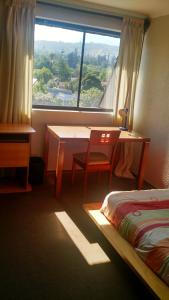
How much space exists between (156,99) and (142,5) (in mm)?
1180

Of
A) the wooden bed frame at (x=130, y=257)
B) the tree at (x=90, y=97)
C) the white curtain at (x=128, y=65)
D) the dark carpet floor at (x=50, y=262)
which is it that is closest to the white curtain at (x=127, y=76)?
the white curtain at (x=128, y=65)

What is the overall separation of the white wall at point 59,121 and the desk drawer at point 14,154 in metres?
0.61

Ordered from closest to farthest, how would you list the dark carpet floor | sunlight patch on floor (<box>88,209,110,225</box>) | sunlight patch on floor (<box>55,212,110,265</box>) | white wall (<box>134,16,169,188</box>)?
the dark carpet floor, sunlight patch on floor (<box>55,212,110,265</box>), sunlight patch on floor (<box>88,209,110,225</box>), white wall (<box>134,16,169,188</box>)

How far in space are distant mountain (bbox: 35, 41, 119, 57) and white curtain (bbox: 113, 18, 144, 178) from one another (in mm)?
205

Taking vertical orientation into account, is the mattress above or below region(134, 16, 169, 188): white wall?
below

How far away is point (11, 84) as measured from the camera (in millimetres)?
3361

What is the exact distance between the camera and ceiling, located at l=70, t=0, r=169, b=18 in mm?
3271

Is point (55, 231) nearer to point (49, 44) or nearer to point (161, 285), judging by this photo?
point (161, 285)

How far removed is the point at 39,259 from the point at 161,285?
37.8 inches

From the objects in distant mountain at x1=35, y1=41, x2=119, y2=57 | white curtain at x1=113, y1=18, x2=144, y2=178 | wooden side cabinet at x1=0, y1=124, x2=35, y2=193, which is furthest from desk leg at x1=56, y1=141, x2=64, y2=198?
distant mountain at x1=35, y1=41, x2=119, y2=57

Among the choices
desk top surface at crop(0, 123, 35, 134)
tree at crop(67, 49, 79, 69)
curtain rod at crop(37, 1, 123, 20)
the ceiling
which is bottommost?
desk top surface at crop(0, 123, 35, 134)

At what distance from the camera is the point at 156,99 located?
12.5 feet

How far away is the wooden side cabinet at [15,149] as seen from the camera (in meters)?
3.13

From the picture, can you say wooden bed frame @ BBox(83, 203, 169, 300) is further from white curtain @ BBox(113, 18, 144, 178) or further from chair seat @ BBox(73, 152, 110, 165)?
white curtain @ BBox(113, 18, 144, 178)
